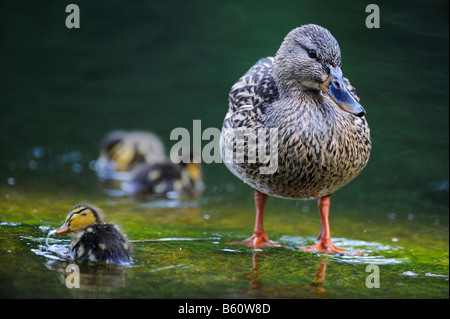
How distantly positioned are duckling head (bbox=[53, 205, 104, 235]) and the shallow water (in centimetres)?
9

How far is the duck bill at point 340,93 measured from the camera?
3207mm

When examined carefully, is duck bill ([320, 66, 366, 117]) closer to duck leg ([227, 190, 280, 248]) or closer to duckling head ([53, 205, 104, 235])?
duck leg ([227, 190, 280, 248])

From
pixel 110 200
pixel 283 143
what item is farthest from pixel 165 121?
pixel 283 143

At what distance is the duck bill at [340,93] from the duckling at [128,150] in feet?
10.4

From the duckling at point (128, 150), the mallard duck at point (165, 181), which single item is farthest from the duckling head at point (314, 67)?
the duckling at point (128, 150)

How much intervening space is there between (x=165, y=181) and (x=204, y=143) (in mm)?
1625

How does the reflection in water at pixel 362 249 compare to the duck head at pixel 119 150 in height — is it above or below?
below

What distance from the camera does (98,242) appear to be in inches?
113

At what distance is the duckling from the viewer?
6.30 m

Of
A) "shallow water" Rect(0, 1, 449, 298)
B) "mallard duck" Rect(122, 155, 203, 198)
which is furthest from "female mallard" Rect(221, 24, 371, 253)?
"mallard duck" Rect(122, 155, 203, 198)

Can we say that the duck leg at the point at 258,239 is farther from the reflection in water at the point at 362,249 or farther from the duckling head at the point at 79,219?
the duckling head at the point at 79,219
